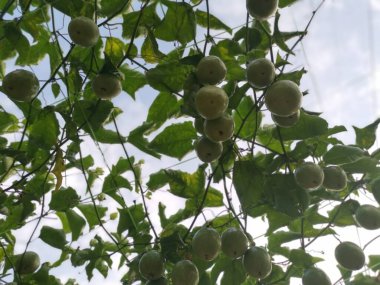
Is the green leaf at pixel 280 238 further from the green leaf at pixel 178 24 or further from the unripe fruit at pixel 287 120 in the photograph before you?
the green leaf at pixel 178 24

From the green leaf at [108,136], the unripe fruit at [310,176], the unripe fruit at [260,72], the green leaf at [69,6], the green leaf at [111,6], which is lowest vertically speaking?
the unripe fruit at [310,176]

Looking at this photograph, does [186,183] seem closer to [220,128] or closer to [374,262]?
[220,128]

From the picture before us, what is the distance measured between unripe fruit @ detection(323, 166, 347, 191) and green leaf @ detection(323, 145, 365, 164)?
0.14 feet

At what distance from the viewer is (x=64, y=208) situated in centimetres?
225

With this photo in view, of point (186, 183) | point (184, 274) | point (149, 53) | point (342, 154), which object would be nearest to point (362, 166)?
point (342, 154)

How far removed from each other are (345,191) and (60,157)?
1.18 m

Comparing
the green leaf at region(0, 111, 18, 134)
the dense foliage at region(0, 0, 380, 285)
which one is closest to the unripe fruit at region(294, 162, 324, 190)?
the dense foliage at region(0, 0, 380, 285)

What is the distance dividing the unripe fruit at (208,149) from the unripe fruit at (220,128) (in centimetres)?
8

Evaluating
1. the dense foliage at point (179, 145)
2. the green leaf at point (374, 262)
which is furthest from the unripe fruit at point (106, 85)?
the green leaf at point (374, 262)

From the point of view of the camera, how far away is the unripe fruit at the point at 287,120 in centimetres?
171

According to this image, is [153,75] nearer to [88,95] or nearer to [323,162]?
[88,95]

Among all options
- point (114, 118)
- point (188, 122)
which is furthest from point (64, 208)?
point (188, 122)

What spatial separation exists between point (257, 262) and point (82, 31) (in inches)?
40.1

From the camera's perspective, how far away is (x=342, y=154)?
Result: 72.9 inches
